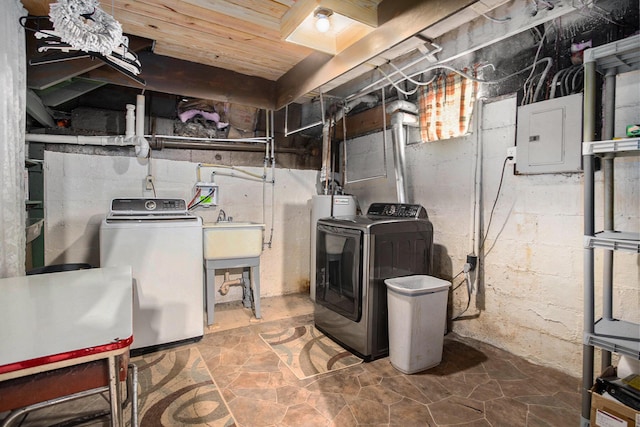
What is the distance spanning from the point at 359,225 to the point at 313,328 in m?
1.25

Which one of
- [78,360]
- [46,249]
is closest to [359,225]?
[78,360]

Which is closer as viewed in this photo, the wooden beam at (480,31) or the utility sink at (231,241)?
the wooden beam at (480,31)

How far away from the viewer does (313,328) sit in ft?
10.3

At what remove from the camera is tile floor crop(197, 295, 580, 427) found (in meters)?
1.86

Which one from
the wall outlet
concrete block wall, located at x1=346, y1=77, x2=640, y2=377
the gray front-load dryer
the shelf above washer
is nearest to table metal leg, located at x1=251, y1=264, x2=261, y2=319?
the gray front-load dryer

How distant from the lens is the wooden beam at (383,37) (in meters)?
1.75

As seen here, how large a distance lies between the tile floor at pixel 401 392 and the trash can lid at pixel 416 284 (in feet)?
1.98

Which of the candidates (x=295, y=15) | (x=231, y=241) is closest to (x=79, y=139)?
(x=231, y=241)

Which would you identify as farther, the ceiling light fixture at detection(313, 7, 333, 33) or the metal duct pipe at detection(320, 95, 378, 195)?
the metal duct pipe at detection(320, 95, 378, 195)

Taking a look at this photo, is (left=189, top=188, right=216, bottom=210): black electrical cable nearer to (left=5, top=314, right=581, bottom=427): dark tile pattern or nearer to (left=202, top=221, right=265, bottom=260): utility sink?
(left=202, top=221, right=265, bottom=260): utility sink

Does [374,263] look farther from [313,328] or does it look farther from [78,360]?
[78,360]

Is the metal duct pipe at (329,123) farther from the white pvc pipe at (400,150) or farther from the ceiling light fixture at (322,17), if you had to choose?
the ceiling light fixture at (322,17)

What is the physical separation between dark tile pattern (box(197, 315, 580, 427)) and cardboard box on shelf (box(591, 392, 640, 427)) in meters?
0.43

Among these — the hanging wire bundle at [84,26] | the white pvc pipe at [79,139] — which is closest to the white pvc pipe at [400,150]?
the hanging wire bundle at [84,26]
